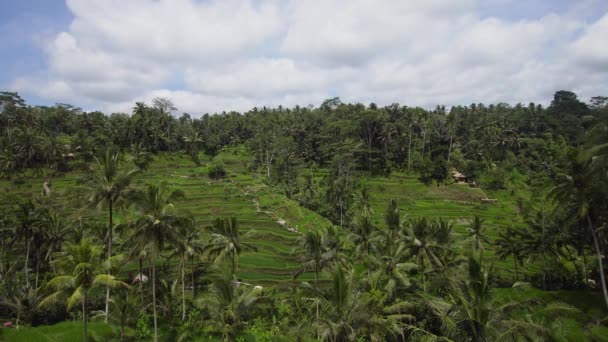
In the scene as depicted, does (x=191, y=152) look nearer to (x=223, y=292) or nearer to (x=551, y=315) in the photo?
(x=223, y=292)

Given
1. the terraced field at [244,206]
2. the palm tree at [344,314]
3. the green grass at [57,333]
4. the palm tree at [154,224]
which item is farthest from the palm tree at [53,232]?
the palm tree at [344,314]

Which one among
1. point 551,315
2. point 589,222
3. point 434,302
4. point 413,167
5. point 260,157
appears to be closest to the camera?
point 434,302

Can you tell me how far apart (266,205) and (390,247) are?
35388 millimetres

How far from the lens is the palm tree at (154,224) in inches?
832

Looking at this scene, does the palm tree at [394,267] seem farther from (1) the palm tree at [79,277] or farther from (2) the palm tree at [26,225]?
(2) the palm tree at [26,225]

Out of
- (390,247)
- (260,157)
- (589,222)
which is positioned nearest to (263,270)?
(390,247)

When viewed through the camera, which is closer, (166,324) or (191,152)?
(166,324)

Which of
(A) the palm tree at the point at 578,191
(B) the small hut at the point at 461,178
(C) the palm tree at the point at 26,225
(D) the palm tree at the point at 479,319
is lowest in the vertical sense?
(B) the small hut at the point at 461,178

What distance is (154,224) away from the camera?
20984 mm

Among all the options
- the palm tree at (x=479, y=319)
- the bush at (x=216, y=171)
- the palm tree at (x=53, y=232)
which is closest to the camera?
the palm tree at (x=479, y=319)

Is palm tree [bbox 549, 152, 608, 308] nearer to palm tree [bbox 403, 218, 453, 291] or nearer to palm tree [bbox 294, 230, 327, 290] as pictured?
palm tree [bbox 403, 218, 453, 291]

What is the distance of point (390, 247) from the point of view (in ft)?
91.1

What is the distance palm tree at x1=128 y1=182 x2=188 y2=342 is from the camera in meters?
21.1

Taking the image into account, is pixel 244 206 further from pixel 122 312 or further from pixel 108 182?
pixel 122 312
